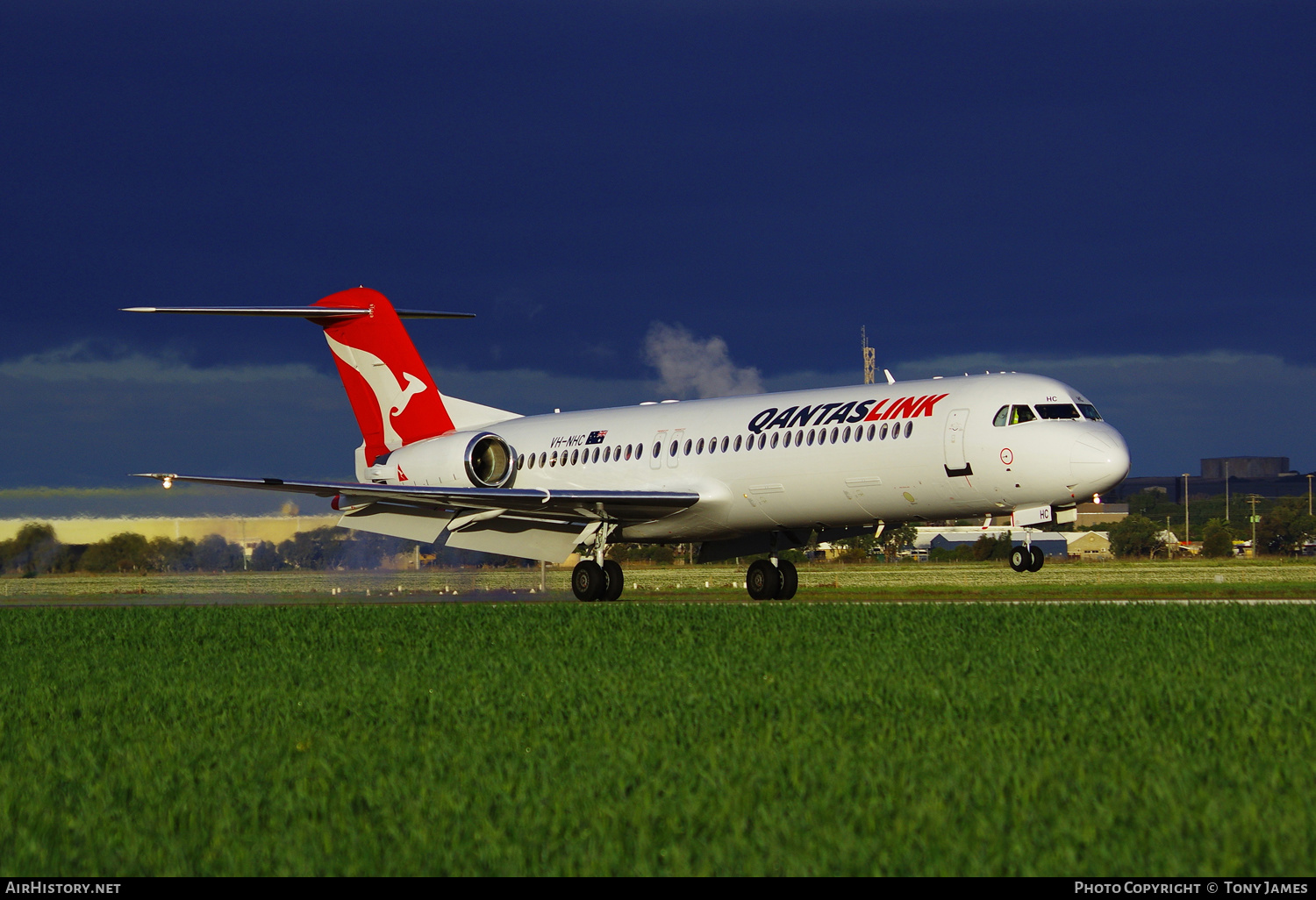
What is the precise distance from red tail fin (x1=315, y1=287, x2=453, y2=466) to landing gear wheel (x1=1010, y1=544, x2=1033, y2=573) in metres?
17.2

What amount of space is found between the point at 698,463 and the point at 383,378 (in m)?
10.9

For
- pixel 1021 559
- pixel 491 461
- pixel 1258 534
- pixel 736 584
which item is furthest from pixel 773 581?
pixel 1258 534

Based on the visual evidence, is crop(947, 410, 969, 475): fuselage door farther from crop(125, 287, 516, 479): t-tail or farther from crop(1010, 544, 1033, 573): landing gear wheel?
crop(125, 287, 516, 479): t-tail

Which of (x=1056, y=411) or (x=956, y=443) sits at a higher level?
(x=1056, y=411)

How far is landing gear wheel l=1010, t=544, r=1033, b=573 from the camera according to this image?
73.3 feet

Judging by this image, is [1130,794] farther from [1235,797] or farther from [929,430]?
[929,430]

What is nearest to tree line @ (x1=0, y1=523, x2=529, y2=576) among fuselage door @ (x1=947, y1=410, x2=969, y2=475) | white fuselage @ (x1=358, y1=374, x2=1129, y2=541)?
white fuselage @ (x1=358, y1=374, x2=1129, y2=541)

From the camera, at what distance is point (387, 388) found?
35.2 m

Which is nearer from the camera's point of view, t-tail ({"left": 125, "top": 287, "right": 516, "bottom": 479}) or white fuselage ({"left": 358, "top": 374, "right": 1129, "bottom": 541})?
white fuselage ({"left": 358, "top": 374, "right": 1129, "bottom": 541})

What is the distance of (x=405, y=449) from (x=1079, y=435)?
17389mm

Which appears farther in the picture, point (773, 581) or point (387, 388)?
point (387, 388)

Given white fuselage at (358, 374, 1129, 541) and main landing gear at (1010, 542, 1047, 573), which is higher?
white fuselage at (358, 374, 1129, 541)

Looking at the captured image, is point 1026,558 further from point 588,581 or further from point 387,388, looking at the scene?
point 387,388
